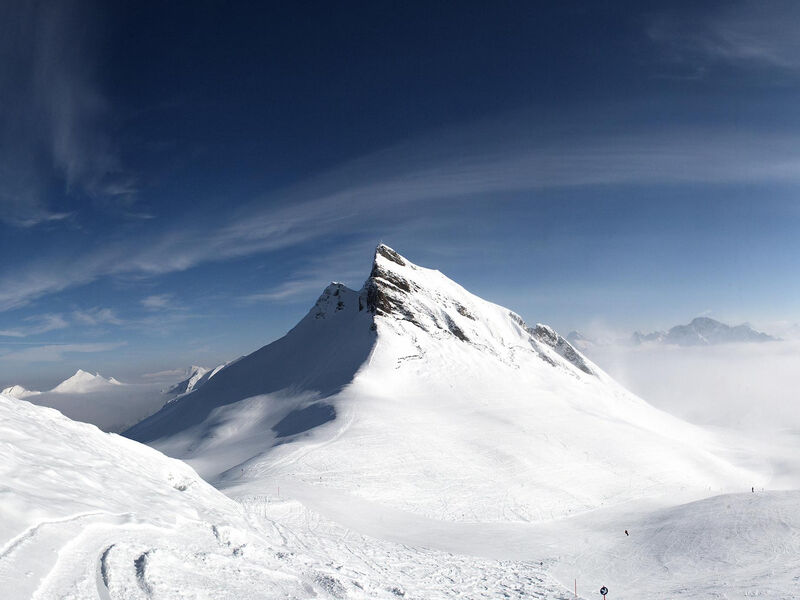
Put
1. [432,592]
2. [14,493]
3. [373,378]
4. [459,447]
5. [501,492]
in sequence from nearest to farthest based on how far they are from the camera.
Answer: [14,493], [432,592], [501,492], [459,447], [373,378]

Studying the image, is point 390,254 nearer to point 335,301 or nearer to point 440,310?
point 335,301

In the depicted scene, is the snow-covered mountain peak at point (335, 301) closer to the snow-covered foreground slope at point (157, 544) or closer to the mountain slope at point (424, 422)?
the mountain slope at point (424, 422)

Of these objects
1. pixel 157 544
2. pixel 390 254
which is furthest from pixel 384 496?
pixel 390 254

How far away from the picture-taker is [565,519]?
29.5 metres

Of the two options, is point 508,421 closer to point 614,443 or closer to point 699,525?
point 614,443

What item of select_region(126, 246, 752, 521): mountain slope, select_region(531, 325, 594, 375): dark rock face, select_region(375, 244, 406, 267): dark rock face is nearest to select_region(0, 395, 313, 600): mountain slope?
select_region(126, 246, 752, 521): mountain slope

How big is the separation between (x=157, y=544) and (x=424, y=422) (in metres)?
37.2

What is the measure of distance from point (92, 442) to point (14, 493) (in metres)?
8.24

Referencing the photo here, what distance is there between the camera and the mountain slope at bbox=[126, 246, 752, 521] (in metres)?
32.8

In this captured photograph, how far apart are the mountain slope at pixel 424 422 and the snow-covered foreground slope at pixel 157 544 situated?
11695 mm

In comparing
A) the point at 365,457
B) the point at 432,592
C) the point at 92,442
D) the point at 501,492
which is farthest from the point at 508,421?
the point at 92,442

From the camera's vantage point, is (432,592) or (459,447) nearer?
(432,592)

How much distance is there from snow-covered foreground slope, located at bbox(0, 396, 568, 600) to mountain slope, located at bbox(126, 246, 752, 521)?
38.4 feet

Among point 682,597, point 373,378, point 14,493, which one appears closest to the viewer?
point 14,493
